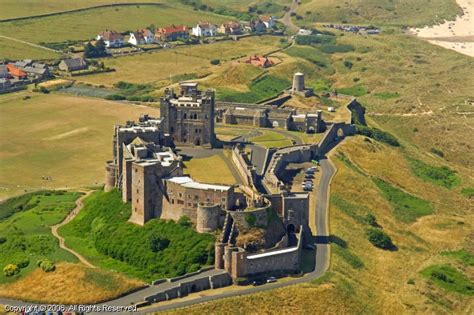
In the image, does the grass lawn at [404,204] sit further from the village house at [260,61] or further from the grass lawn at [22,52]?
the grass lawn at [22,52]

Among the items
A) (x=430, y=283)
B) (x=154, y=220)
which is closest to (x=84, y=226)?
(x=154, y=220)

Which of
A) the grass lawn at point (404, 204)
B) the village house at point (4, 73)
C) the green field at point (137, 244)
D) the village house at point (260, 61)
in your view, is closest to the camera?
the green field at point (137, 244)

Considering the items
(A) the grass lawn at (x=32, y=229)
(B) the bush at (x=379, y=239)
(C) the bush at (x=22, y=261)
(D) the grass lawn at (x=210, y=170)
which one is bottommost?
(B) the bush at (x=379, y=239)

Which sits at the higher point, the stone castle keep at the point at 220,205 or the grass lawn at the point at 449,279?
the stone castle keep at the point at 220,205

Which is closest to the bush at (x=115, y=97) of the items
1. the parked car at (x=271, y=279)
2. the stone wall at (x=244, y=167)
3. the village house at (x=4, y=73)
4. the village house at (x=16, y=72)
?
the village house at (x=16, y=72)

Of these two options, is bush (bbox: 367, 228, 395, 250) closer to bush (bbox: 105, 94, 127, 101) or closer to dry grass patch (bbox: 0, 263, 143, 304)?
dry grass patch (bbox: 0, 263, 143, 304)

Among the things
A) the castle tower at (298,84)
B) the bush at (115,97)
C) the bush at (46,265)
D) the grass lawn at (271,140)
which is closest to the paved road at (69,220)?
the bush at (46,265)

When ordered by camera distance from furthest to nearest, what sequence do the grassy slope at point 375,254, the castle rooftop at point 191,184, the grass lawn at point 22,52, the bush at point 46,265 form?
1. the grass lawn at point 22,52
2. the castle rooftop at point 191,184
3. the bush at point 46,265
4. the grassy slope at point 375,254

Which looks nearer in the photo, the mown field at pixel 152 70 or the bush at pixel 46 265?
the bush at pixel 46 265
